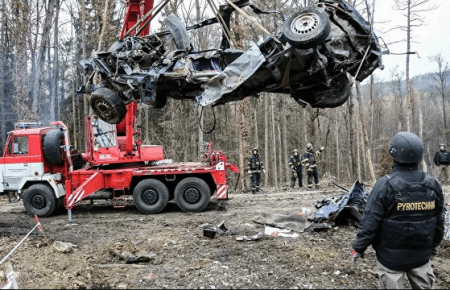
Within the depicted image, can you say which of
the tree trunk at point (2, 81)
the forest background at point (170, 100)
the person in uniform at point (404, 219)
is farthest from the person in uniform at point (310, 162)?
the tree trunk at point (2, 81)

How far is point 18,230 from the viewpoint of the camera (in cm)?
888

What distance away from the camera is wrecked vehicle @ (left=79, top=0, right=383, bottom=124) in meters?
5.69

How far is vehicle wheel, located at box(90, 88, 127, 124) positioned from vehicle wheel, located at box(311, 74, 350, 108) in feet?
11.8

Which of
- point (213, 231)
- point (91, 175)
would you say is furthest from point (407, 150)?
point (91, 175)

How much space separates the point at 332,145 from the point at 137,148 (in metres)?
29.2

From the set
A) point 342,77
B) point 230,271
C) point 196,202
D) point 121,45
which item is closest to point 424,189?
point 230,271

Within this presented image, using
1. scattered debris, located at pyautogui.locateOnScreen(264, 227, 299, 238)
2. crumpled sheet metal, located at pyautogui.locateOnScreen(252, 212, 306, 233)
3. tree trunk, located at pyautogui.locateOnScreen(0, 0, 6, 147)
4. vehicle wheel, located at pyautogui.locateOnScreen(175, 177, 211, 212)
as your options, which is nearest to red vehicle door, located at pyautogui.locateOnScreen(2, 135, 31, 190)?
vehicle wheel, located at pyautogui.locateOnScreen(175, 177, 211, 212)

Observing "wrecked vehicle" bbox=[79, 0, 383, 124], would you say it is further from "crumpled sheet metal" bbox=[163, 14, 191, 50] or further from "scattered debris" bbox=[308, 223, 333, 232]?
"scattered debris" bbox=[308, 223, 333, 232]

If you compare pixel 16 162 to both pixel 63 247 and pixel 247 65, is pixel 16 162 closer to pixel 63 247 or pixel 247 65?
pixel 63 247

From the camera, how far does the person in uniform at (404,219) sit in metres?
3.45

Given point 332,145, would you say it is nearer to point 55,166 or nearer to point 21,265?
point 55,166

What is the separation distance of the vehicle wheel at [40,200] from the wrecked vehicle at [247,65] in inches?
190

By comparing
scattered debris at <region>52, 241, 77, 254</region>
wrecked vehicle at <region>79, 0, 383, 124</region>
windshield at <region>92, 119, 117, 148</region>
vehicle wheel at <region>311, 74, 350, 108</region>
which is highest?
wrecked vehicle at <region>79, 0, 383, 124</region>

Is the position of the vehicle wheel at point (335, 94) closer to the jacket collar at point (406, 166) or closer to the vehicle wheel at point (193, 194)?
the jacket collar at point (406, 166)
